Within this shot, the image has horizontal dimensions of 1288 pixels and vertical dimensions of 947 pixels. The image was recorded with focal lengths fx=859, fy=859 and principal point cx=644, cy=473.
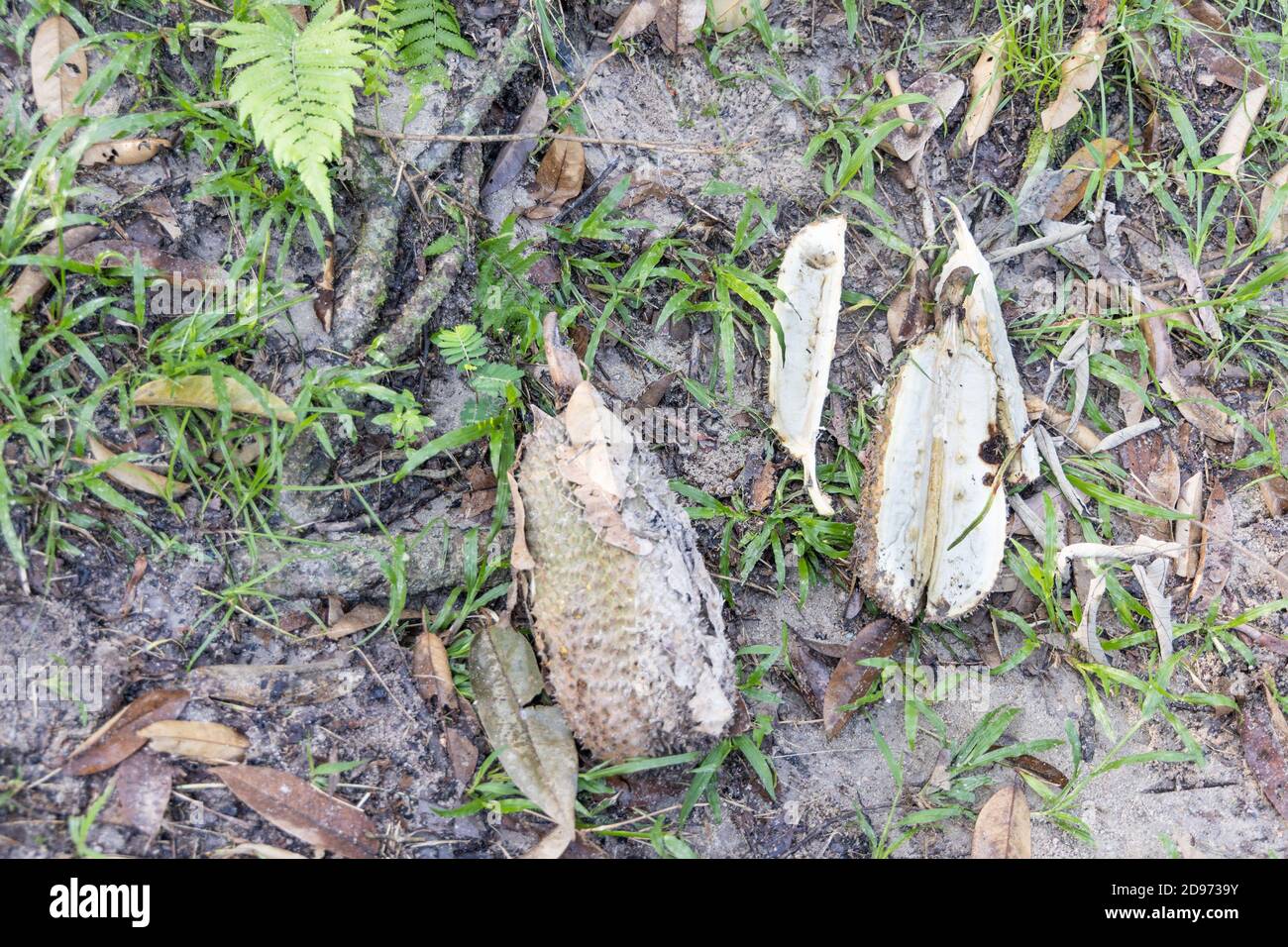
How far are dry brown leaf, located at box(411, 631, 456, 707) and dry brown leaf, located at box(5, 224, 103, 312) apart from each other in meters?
1.37

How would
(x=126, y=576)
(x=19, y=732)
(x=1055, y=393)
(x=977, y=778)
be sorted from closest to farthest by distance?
(x=19, y=732) → (x=126, y=576) → (x=977, y=778) → (x=1055, y=393)

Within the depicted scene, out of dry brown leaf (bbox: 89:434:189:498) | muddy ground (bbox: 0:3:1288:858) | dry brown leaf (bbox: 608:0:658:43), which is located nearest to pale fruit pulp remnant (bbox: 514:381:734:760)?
muddy ground (bbox: 0:3:1288:858)

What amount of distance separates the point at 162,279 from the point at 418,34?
1.03 metres

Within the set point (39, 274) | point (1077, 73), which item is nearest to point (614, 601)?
point (39, 274)

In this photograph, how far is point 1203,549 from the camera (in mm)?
2756

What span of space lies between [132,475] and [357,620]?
0.70 metres

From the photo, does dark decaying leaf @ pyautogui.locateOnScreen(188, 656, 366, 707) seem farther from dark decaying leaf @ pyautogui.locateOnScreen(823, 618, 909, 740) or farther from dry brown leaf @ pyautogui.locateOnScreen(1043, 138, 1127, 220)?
dry brown leaf @ pyautogui.locateOnScreen(1043, 138, 1127, 220)

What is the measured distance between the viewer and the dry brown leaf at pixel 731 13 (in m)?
2.85

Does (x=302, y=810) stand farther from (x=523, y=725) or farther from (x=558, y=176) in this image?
(x=558, y=176)

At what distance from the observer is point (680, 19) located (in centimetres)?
286

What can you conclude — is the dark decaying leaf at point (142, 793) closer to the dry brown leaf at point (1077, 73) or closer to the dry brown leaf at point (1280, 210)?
the dry brown leaf at point (1077, 73)
